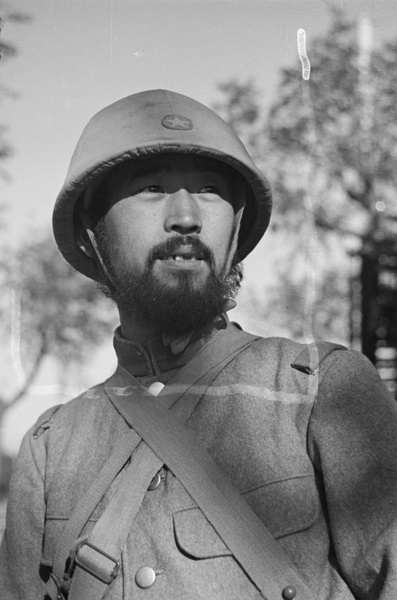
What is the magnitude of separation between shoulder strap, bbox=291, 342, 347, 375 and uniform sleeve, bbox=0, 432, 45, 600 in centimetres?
72

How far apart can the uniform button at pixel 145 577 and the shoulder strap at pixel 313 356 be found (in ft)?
1.79

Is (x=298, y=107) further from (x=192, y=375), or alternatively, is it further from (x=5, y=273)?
(x=192, y=375)

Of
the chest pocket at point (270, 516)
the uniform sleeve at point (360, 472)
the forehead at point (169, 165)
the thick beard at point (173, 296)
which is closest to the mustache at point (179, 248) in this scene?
the thick beard at point (173, 296)

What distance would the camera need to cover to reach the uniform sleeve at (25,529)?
80.5 inches

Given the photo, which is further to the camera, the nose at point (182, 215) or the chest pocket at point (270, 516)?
the nose at point (182, 215)

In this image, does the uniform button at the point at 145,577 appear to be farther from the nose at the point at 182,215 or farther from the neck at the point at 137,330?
the nose at the point at 182,215

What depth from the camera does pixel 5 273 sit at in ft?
45.1

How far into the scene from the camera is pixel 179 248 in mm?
1935

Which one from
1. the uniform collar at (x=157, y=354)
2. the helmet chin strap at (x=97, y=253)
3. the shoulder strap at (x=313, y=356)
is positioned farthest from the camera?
the helmet chin strap at (x=97, y=253)

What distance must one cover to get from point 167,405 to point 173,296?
26 centimetres

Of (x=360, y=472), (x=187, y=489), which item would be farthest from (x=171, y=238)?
(x=360, y=472)

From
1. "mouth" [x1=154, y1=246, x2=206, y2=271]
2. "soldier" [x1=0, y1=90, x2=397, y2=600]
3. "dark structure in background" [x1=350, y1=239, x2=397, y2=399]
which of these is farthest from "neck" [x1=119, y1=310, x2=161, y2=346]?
"dark structure in background" [x1=350, y1=239, x2=397, y2=399]

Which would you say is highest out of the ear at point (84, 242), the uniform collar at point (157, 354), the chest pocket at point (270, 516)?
the ear at point (84, 242)

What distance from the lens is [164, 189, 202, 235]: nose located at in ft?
6.31
